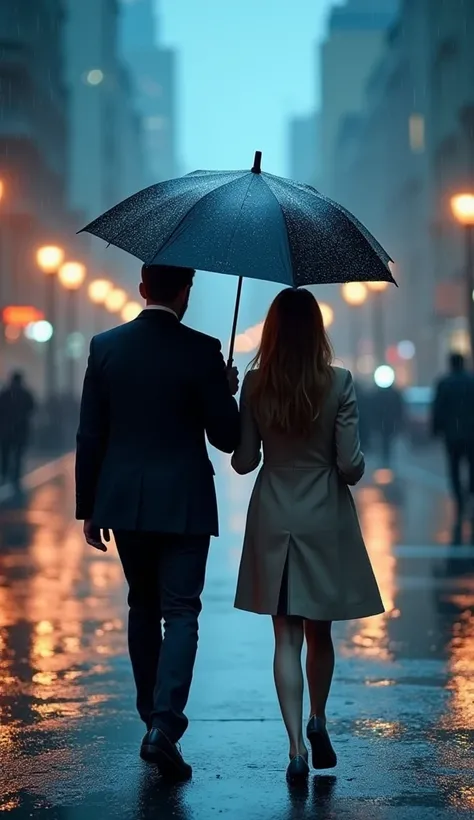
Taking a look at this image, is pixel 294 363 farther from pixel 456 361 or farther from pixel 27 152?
pixel 27 152

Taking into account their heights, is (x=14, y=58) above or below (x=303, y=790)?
above

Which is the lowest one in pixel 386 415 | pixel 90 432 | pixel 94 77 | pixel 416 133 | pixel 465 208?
pixel 90 432

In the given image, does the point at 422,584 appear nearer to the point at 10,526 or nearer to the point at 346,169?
the point at 10,526

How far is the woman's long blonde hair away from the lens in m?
5.63

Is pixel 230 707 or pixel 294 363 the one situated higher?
pixel 294 363

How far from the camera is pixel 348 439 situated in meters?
5.66

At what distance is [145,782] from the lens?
557 centimetres

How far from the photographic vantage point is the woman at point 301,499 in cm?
563

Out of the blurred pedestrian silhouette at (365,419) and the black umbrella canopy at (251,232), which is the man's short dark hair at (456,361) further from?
the blurred pedestrian silhouette at (365,419)

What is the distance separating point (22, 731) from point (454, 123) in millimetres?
51056

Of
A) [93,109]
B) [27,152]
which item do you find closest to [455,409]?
[27,152]

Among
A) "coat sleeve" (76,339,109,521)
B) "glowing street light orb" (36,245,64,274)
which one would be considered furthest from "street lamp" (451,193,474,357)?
"coat sleeve" (76,339,109,521)

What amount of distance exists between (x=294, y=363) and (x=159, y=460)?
1.94 ft

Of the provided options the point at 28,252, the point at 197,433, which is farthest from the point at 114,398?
the point at 28,252
